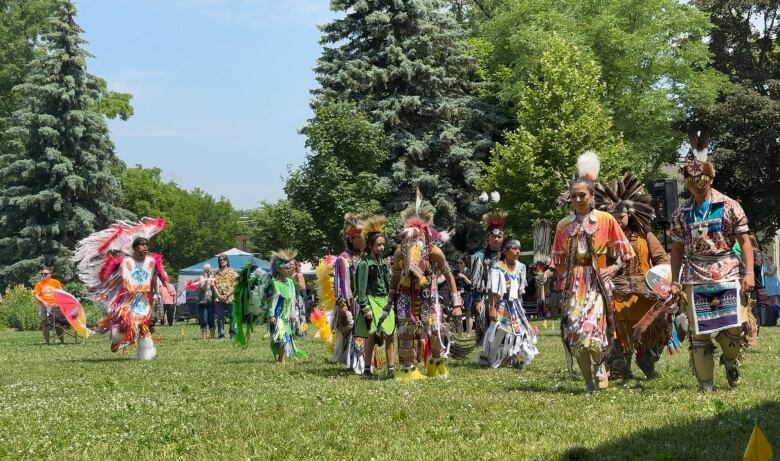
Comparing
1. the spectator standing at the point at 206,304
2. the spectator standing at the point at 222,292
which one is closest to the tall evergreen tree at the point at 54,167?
the spectator standing at the point at 222,292

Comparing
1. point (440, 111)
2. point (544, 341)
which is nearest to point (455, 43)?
point (440, 111)

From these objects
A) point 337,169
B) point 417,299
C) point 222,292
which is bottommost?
point 417,299

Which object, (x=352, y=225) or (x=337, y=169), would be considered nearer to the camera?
(x=352, y=225)

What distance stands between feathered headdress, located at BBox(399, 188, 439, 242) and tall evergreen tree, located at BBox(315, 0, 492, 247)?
94.3 feet

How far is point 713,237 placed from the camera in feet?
30.4

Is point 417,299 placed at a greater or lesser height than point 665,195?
lesser

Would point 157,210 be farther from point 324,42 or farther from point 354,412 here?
point 354,412

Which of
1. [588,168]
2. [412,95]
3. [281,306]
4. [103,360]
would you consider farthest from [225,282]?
[412,95]

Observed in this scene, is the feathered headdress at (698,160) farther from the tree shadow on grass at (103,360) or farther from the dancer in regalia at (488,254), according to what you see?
the tree shadow on grass at (103,360)

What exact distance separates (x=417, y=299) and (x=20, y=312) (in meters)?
25.8

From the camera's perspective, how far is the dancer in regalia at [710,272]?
9211 mm

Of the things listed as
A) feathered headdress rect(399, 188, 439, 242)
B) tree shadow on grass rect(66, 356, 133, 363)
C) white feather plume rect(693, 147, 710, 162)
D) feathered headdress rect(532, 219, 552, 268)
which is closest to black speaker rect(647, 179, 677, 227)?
feathered headdress rect(532, 219, 552, 268)

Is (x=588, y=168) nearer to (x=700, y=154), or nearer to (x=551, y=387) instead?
(x=700, y=154)

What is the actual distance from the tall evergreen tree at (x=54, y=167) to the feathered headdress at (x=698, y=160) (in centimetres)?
3873
